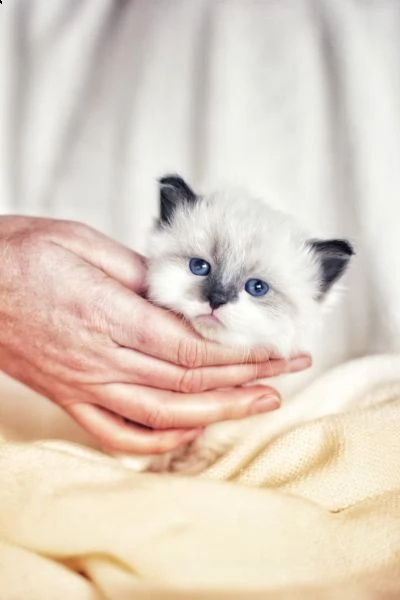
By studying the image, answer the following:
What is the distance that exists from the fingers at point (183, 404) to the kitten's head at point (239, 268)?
7 centimetres

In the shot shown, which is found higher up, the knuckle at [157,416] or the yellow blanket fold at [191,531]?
the knuckle at [157,416]

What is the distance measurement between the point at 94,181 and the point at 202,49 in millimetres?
196

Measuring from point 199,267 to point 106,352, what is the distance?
0.15 metres

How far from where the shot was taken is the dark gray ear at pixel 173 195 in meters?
0.83

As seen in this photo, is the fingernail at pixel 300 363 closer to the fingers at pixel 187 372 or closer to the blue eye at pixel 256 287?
the fingers at pixel 187 372

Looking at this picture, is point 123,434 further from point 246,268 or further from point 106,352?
point 246,268

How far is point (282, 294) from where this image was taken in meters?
0.80

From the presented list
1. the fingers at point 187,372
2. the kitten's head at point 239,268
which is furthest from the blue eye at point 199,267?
the fingers at point 187,372

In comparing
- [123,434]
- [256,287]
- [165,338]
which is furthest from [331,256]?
[123,434]

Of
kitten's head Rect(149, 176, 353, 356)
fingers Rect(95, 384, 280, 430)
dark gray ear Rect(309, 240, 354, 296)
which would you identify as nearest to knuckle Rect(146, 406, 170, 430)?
fingers Rect(95, 384, 280, 430)

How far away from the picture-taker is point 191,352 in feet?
2.69

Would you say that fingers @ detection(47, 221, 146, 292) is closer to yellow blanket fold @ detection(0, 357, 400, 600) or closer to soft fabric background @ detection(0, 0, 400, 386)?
soft fabric background @ detection(0, 0, 400, 386)

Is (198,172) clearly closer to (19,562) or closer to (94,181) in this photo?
(94,181)

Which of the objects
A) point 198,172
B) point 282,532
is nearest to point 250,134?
point 198,172
